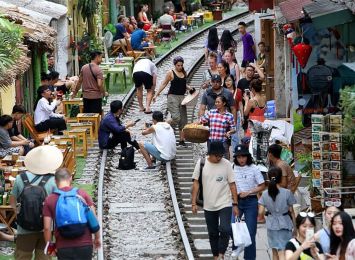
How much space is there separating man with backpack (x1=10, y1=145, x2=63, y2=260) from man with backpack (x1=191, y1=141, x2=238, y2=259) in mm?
2311

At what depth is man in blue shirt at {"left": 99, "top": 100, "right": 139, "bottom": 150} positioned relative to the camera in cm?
2572

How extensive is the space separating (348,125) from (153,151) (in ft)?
21.3

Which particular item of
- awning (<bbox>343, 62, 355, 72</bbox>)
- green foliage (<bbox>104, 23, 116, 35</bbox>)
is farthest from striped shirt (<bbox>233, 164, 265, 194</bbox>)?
green foliage (<bbox>104, 23, 116, 35</bbox>)

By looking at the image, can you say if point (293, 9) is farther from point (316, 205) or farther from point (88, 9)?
point (88, 9)

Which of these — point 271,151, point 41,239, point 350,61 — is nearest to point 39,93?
point 350,61

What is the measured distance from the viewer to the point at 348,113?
1903 cm

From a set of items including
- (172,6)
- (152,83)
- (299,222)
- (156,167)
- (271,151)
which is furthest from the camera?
(172,6)

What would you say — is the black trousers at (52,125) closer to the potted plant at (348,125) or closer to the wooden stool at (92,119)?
the wooden stool at (92,119)

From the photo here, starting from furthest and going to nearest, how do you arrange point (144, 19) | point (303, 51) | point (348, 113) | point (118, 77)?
point (144, 19) → point (118, 77) → point (303, 51) → point (348, 113)

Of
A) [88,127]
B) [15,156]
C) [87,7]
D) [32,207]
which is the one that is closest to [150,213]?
[15,156]

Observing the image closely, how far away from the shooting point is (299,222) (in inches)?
578

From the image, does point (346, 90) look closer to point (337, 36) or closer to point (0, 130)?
point (337, 36)

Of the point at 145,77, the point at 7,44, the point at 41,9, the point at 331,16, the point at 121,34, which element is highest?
the point at 41,9

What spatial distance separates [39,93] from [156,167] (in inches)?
110
